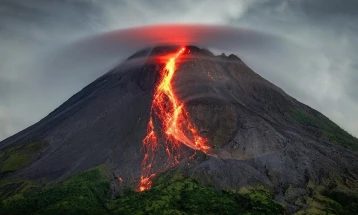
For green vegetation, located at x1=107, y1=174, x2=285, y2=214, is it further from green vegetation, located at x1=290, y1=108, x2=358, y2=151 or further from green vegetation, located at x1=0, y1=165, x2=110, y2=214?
green vegetation, located at x1=290, y1=108, x2=358, y2=151

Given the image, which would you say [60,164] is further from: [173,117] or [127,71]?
[127,71]

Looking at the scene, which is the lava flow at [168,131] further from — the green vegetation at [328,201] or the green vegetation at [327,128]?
the green vegetation at [327,128]

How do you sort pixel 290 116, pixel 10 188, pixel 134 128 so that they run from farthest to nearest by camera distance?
pixel 290 116, pixel 134 128, pixel 10 188

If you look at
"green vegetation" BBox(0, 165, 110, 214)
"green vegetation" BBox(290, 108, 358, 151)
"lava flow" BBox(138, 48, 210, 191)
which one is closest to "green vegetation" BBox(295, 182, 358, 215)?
"lava flow" BBox(138, 48, 210, 191)

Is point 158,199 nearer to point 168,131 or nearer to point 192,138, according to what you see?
point 168,131

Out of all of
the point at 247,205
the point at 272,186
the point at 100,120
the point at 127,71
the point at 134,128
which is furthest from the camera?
the point at 127,71

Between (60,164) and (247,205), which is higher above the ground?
(60,164)

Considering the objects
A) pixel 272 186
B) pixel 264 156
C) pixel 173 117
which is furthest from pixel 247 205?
pixel 173 117
